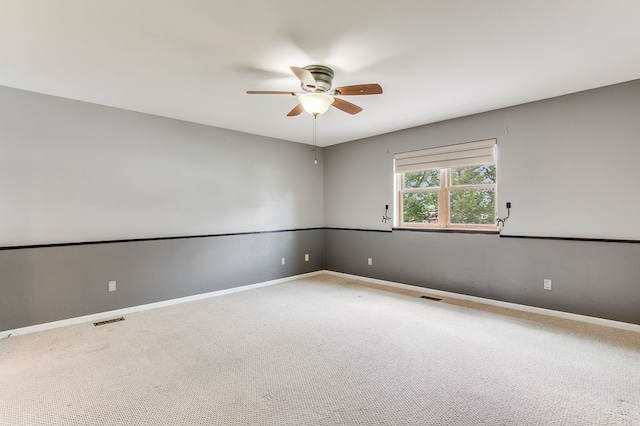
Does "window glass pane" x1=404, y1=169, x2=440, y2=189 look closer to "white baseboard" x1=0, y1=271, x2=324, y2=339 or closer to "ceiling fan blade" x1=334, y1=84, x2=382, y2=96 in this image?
"ceiling fan blade" x1=334, y1=84, x2=382, y2=96

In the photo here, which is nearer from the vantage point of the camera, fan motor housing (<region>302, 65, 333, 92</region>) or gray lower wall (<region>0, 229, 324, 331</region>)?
fan motor housing (<region>302, 65, 333, 92</region>)

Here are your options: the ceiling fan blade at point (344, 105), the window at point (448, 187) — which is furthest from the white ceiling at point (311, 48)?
the window at point (448, 187)

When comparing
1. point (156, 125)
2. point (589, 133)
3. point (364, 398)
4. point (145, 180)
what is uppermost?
point (156, 125)

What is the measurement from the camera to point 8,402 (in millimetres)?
2014

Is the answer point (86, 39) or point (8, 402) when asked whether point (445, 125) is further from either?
point (8, 402)

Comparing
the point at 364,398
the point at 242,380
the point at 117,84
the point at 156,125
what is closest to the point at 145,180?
the point at 156,125

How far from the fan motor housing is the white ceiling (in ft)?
0.21

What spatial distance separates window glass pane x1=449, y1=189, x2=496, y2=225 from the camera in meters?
4.20

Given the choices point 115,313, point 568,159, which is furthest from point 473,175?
point 115,313

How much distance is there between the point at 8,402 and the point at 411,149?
4.92 meters

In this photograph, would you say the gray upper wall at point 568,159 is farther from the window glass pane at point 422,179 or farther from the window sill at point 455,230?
the window glass pane at point 422,179

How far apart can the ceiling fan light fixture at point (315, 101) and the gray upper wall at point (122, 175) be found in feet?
7.65

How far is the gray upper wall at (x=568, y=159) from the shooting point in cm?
321

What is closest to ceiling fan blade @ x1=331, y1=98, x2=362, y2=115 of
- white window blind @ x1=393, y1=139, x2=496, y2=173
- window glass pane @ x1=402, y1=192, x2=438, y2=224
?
white window blind @ x1=393, y1=139, x2=496, y2=173
